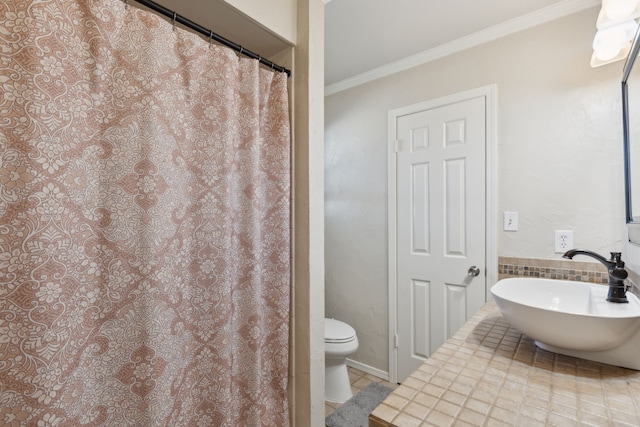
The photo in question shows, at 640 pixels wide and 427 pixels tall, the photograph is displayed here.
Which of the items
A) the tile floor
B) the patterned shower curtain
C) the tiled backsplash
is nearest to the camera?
the patterned shower curtain

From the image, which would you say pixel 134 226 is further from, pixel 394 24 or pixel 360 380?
pixel 360 380

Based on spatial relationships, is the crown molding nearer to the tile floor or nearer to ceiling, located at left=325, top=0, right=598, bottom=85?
ceiling, located at left=325, top=0, right=598, bottom=85

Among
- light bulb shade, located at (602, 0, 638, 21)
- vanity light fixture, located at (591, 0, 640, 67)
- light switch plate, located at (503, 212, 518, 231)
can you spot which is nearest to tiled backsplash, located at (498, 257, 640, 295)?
light switch plate, located at (503, 212, 518, 231)

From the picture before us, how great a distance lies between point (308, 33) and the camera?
1273 millimetres

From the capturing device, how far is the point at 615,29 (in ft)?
4.08

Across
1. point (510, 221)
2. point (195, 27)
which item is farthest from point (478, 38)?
point (195, 27)

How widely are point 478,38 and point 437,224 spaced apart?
48.8 inches

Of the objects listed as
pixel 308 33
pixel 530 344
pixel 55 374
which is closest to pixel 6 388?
pixel 55 374

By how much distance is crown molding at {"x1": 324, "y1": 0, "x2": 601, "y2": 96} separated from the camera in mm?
1575

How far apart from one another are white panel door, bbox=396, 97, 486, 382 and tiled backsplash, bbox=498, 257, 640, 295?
0.46ft

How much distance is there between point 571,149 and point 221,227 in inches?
73.1

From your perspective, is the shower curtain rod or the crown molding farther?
the crown molding

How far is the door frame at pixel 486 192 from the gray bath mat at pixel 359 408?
196 mm

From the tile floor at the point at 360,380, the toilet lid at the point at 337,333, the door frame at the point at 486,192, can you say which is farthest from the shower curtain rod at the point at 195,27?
the tile floor at the point at 360,380
